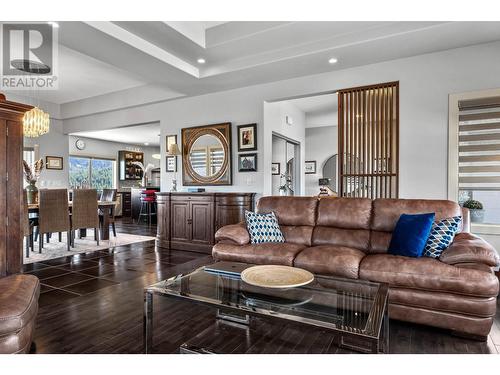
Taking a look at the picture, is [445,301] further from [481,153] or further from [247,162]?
[247,162]

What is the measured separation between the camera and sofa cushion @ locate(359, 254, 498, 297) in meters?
2.11

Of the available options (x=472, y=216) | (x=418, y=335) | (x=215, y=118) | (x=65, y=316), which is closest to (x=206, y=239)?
(x=215, y=118)

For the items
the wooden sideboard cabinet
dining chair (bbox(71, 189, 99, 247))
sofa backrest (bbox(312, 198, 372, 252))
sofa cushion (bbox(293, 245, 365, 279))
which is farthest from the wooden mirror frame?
sofa cushion (bbox(293, 245, 365, 279))

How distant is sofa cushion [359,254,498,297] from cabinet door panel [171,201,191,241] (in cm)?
323

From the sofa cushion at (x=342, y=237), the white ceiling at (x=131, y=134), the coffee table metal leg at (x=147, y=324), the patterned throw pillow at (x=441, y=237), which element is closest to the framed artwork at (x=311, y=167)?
the white ceiling at (x=131, y=134)

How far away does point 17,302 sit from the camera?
5.47 feet

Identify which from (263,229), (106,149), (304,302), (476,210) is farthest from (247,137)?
(106,149)

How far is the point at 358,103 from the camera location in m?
4.26

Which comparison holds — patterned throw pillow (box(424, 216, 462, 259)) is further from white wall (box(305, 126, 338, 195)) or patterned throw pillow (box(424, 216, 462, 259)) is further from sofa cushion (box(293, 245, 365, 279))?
white wall (box(305, 126, 338, 195))

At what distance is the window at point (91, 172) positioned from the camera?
951 cm

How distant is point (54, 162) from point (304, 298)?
24.8ft
